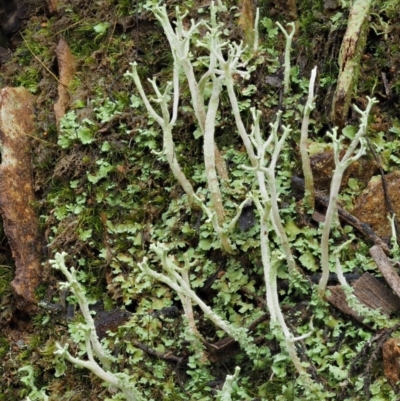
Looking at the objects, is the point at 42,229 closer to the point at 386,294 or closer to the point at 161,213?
the point at 161,213

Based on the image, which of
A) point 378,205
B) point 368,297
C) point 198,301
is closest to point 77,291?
point 198,301

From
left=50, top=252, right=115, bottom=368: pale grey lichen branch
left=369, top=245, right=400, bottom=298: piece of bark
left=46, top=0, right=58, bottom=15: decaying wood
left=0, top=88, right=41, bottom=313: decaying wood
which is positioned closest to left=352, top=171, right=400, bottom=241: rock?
left=369, top=245, right=400, bottom=298: piece of bark

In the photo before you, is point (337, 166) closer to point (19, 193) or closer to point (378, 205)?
point (378, 205)

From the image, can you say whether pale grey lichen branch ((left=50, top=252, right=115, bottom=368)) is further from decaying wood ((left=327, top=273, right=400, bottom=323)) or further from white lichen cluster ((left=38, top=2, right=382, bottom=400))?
decaying wood ((left=327, top=273, right=400, bottom=323))

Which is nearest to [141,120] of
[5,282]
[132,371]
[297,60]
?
[297,60]

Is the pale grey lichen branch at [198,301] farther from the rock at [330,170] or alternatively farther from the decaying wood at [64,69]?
the decaying wood at [64,69]

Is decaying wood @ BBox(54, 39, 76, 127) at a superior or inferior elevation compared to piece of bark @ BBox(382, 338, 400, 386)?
superior
